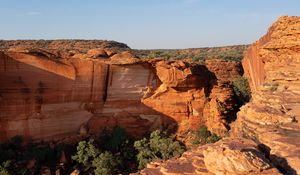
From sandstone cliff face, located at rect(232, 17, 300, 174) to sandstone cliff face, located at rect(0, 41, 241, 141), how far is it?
6.92 metres

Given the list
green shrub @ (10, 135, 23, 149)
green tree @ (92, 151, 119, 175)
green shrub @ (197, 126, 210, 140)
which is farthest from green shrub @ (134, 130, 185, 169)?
green shrub @ (10, 135, 23, 149)

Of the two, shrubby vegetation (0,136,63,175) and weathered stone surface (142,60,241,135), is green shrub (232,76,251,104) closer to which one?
weathered stone surface (142,60,241,135)

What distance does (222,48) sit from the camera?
223ft

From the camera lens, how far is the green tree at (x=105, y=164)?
63.3 ft

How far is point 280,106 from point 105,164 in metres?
10.1

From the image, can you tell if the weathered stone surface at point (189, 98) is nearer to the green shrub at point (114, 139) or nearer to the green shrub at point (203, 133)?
the green shrub at point (203, 133)

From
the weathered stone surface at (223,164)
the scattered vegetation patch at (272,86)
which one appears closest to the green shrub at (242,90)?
the scattered vegetation patch at (272,86)

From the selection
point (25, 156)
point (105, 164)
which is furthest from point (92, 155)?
point (25, 156)

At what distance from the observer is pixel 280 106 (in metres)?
12.6

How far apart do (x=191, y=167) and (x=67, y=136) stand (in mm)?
15905

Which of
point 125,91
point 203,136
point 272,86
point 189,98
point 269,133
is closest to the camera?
point 269,133

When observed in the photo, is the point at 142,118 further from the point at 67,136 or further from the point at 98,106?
the point at 67,136

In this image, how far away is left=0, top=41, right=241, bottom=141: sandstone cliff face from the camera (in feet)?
67.9

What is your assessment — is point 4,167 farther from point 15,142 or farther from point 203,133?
point 203,133
